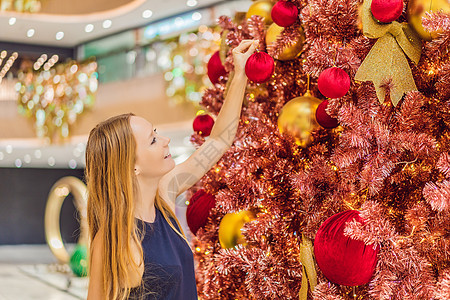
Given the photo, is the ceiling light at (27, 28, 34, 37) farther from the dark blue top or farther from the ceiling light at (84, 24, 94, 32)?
the dark blue top

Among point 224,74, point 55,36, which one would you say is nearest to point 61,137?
point 55,36

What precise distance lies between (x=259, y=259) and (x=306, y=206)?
0.22 m

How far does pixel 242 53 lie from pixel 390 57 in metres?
0.56

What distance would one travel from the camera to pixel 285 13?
1.70 metres

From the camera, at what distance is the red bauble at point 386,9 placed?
1.37m

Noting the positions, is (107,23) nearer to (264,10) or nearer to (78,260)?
(78,260)

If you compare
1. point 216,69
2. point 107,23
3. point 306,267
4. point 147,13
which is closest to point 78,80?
point 107,23

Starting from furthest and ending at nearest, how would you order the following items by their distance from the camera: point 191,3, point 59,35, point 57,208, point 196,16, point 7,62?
point 7,62, point 59,35, point 196,16, point 191,3, point 57,208

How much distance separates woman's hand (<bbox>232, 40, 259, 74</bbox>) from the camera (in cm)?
184

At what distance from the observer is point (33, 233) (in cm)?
1712

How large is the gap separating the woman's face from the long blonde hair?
0.02 m

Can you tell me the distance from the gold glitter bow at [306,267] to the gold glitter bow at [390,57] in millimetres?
476

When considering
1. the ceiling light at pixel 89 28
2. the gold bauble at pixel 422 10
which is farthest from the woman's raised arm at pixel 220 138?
the ceiling light at pixel 89 28

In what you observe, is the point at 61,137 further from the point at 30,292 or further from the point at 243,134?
the point at 243,134
